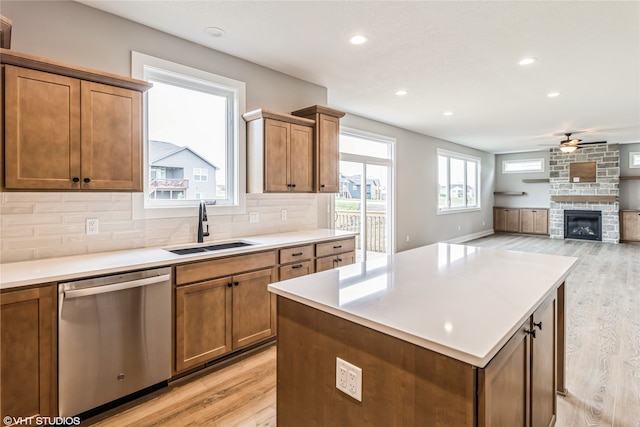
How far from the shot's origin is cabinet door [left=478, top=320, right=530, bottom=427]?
94 cm

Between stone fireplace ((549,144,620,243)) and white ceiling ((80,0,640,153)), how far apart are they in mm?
4485

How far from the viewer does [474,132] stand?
7.18 m

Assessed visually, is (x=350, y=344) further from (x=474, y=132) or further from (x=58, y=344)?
(x=474, y=132)

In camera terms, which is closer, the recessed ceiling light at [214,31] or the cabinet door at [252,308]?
the cabinet door at [252,308]

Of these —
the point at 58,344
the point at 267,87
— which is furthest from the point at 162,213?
the point at 267,87

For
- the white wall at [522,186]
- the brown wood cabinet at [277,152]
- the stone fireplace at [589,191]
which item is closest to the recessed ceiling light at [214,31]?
the brown wood cabinet at [277,152]

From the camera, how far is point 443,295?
1366mm

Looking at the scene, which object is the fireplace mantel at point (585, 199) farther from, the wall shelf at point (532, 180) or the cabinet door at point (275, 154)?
the cabinet door at point (275, 154)

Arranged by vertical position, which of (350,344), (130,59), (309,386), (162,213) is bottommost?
(309,386)

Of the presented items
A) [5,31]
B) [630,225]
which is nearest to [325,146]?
[5,31]

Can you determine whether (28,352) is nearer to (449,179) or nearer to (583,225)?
(449,179)

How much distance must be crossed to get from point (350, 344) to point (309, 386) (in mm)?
322

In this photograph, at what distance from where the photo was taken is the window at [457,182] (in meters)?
8.19

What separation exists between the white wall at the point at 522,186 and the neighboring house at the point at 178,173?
1015cm
